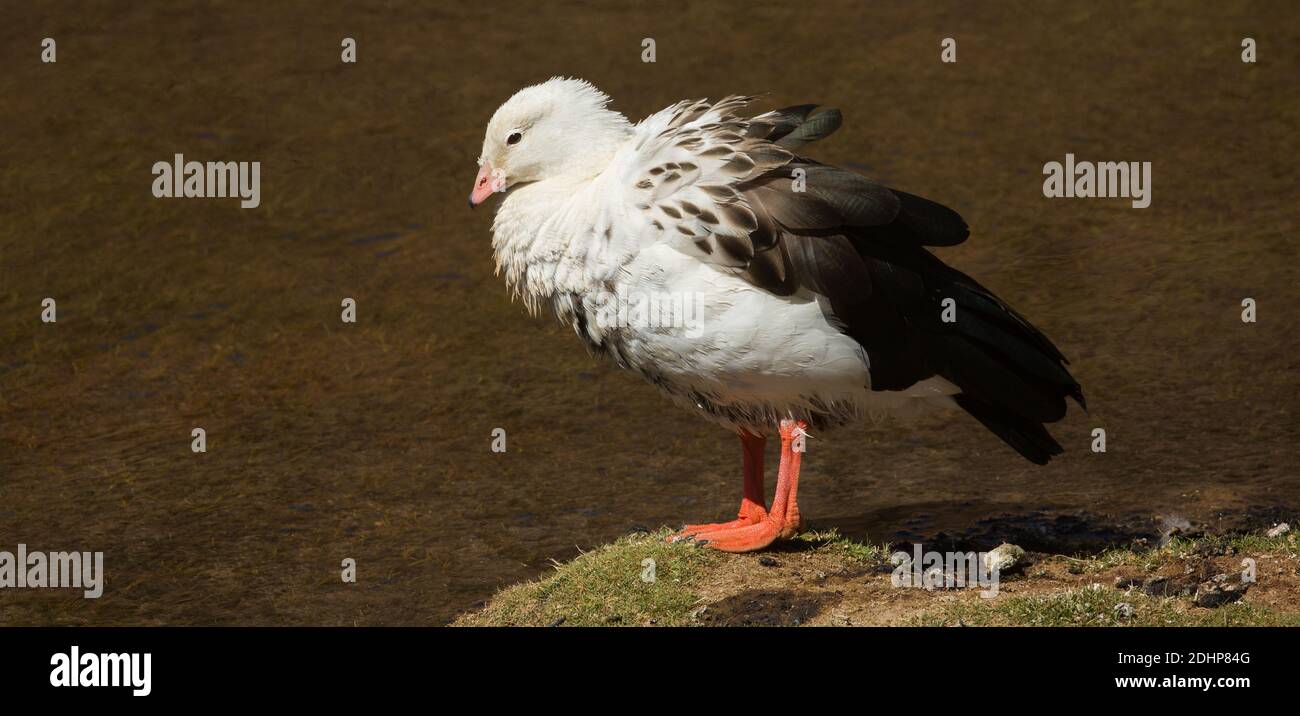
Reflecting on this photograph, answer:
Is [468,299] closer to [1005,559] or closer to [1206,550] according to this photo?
→ [1005,559]

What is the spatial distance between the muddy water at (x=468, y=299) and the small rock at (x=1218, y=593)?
1064mm

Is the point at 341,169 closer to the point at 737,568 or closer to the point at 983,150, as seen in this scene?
the point at 983,150

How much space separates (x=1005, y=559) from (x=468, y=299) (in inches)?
257

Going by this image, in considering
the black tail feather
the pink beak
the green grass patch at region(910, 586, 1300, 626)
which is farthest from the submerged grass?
the pink beak

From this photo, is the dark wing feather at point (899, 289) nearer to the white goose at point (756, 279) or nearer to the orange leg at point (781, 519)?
the white goose at point (756, 279)

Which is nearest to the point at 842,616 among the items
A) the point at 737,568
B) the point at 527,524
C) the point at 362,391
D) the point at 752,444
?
the point at 737,568

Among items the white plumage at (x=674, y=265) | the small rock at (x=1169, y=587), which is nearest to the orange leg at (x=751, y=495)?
the white plumage at (x=674, y=265)

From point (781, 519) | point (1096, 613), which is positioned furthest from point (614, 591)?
point (1096, 613)

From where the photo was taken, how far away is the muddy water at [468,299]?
29.9 feet

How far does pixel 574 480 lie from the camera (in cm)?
996

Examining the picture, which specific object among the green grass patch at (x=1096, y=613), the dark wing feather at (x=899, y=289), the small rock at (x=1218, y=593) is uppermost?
the dark wing feather at (x=899, y=289)

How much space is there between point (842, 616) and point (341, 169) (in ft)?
31.0

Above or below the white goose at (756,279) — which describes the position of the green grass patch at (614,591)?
below

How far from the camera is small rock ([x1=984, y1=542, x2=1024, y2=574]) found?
290 inches
